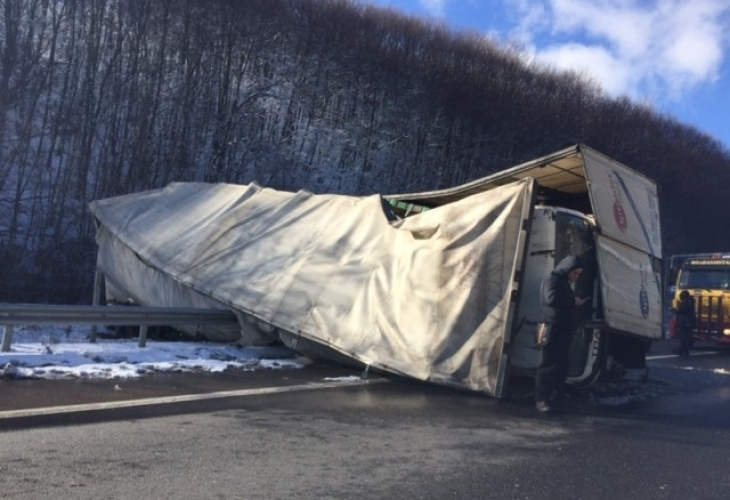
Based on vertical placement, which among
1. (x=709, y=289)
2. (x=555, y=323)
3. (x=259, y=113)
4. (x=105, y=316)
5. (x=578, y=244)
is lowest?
(x=105, y=316)

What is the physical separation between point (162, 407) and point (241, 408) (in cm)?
72

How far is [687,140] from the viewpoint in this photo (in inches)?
1684

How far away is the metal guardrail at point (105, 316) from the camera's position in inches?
318

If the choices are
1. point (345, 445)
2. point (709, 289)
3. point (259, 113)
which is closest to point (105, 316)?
point (345, 445)

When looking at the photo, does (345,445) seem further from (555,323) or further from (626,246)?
(626,246)

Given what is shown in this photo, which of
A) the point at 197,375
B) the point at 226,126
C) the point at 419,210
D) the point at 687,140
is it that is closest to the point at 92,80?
the point at 226,126

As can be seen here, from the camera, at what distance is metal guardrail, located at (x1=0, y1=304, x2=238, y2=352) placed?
318 inches

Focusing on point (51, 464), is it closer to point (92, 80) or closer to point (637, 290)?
point (637, 290)

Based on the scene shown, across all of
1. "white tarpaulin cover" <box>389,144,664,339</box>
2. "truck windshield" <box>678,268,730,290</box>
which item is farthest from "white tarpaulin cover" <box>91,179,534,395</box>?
"truck windshield" <box>678,268,730,290</box>

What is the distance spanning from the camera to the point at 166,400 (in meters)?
6.76

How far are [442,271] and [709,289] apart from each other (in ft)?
44.3

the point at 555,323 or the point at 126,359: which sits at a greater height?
the point at 555,323

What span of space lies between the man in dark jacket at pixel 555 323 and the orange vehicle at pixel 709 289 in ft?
40.5

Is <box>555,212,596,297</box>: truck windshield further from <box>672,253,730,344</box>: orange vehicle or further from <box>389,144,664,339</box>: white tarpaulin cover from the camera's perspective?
<box>672,253,730,344</box>: orange vehicle
